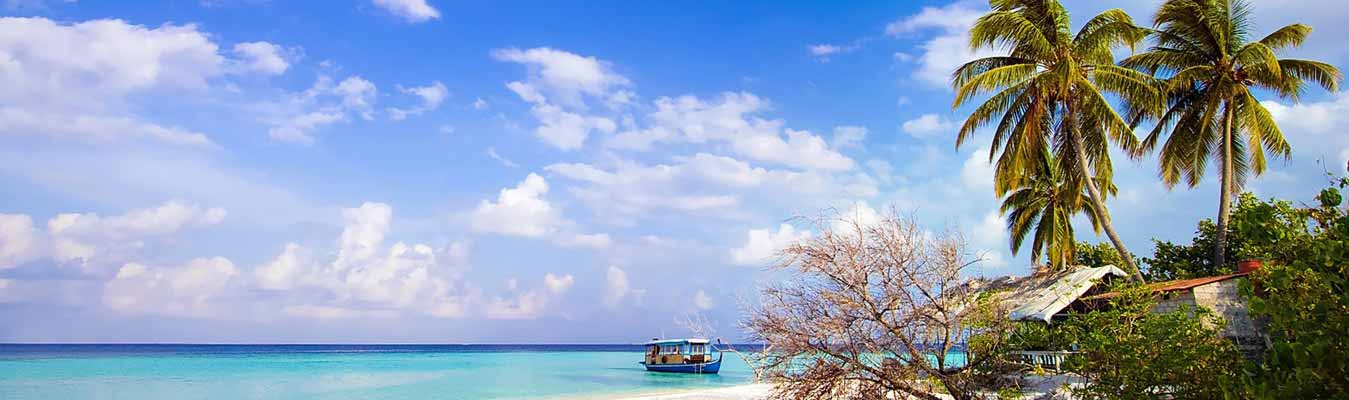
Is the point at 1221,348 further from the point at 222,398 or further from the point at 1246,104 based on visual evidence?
the point at 222,398

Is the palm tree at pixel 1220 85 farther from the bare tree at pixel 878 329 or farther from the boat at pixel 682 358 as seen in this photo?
the boat at pixel 682 358

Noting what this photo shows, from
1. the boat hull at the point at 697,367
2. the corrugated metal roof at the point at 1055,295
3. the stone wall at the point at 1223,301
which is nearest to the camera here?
the stone wall at the point at 1223,301

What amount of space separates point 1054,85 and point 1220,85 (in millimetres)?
3727

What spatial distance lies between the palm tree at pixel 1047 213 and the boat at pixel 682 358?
19.5 m

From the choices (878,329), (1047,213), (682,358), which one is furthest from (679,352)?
(878,329)

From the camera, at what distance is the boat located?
40.3 metres

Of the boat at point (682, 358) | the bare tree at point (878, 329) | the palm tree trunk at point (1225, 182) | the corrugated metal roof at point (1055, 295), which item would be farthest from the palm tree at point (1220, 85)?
the boat at point (682, 358)

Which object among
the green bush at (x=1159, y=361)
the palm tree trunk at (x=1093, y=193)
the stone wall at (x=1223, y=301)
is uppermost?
the palm tree trunk at (x=1093, y=193)

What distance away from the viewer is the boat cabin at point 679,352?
40438 mm

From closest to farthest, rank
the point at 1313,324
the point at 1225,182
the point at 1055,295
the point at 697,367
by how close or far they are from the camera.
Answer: the point at 1313,324
the point at 1055,295
the point at 1225,182
the point at 697,367

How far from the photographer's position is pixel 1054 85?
16406mm

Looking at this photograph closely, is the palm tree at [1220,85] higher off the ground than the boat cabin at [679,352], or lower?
higher

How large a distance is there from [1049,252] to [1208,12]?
23.5ft

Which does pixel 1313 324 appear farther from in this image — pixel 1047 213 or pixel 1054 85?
pixel 1047 213
